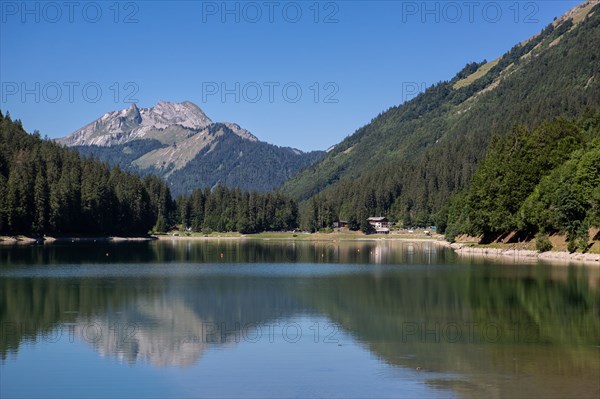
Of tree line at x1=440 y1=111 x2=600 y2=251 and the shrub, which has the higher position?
tree line at x1=440 y1=111 x2=600 y2=251

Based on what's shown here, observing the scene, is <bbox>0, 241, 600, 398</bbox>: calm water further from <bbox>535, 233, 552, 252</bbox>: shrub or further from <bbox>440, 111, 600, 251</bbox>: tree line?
<bbox>535, 233, 552, 252</bbox>: shrub

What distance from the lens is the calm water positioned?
30.0 m

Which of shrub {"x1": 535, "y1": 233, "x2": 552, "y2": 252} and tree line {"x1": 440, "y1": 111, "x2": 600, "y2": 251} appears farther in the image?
shrub {"x1": 535, "y1": 233, "x2": 552, "y2": 252}

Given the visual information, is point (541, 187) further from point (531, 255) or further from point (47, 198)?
point (47, 198)

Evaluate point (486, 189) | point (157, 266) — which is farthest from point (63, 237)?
point (486, 189)

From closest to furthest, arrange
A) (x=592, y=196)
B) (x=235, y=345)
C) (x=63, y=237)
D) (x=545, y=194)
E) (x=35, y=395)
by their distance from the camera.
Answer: (x=35, y=395) → (x=235, y=345) → (x=592, y=196) → (x=545, y=194) → (x=63, y=237)

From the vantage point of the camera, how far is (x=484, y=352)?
3594cm

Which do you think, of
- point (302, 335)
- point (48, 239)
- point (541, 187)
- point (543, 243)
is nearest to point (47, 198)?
point (48, 239)

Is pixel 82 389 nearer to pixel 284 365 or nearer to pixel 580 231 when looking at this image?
pixel 284 365

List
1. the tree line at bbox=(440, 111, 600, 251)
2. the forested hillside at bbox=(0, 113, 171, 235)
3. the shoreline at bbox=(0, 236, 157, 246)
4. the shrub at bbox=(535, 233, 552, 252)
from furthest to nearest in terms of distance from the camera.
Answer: the forested hillside at bbox=(0, 113, 171, 235) → the shoreline at bbox=(0, 236, 157, 246) → the shrub at bbox=(535, 233, 552, 252) → the tree line at bbox=(440, 111, 600, 251)

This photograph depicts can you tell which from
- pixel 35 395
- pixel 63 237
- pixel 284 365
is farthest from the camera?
pixel 63 237

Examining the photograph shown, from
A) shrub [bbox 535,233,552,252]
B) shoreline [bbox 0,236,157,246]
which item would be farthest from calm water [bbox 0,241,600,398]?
shoreline [bbox 0,236,157,246]

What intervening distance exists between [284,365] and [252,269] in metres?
58.9

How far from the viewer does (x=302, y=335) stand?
1670 inches
